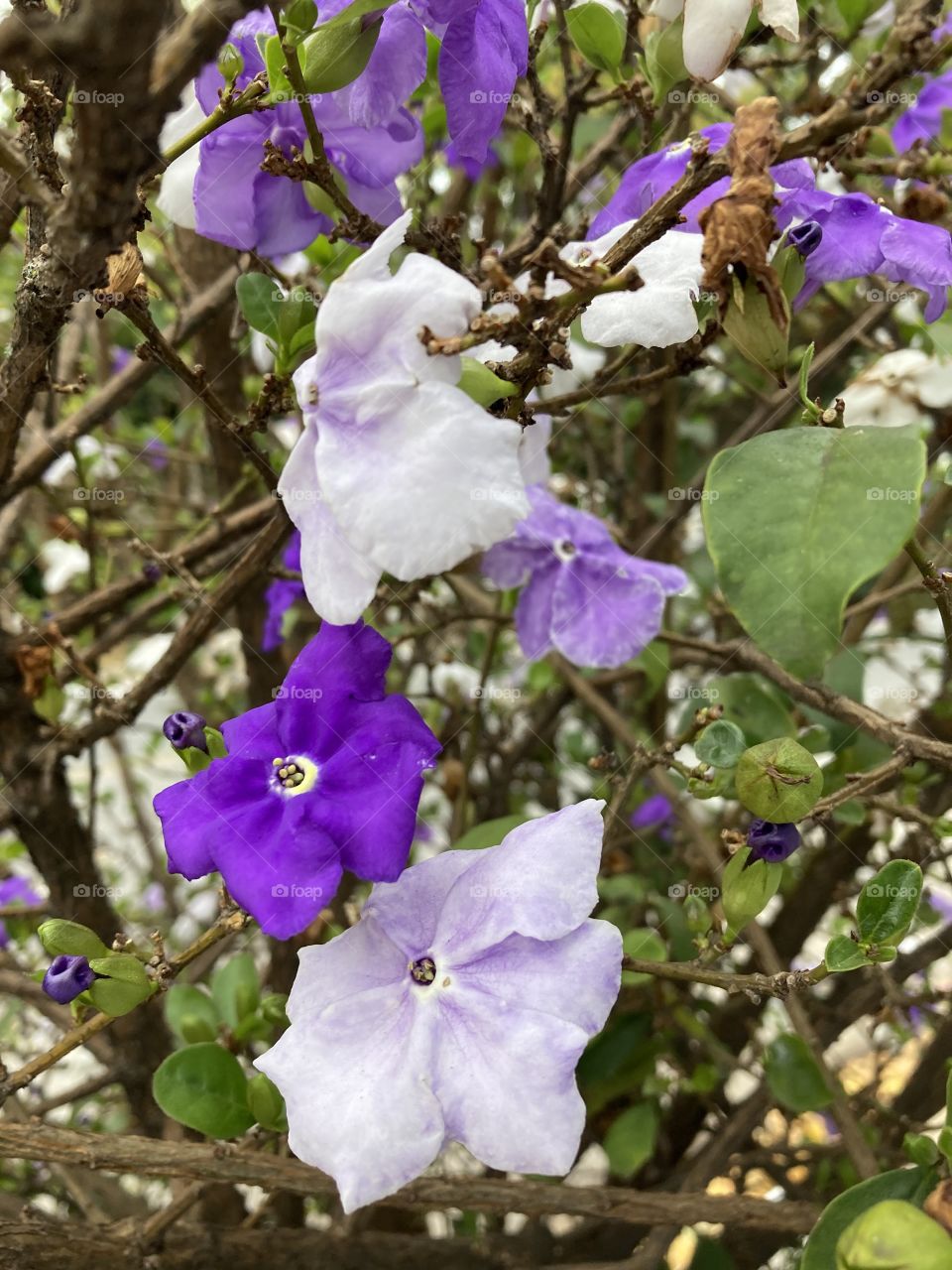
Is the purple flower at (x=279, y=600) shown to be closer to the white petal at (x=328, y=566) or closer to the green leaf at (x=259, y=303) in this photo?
the green leaf at (x=259, y=303)

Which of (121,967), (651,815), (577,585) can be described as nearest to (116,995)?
(121,967)

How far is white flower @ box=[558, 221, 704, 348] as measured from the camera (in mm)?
542

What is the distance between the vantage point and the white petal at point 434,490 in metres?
0.45

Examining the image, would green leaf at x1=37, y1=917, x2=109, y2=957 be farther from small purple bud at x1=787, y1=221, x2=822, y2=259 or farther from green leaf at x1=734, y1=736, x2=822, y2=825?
small purple bud at x1=787, y1=221, x2=822, y2=259

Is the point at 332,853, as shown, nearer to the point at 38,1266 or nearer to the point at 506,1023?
the point at 506,1023

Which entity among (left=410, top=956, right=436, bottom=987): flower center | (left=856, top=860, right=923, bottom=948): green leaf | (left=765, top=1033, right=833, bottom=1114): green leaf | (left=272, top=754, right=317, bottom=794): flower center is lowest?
(left=765, top=1033, right=833, bottom=1114): green leaf

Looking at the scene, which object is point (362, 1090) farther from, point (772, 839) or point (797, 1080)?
point (797, 1080)

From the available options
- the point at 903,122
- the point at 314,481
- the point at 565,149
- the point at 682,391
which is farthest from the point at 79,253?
the point at 682,391

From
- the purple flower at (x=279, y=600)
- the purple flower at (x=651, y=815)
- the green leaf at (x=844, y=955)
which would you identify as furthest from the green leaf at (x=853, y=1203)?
the purple flower at (x=651, y=815)

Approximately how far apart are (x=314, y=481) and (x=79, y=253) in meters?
0.13

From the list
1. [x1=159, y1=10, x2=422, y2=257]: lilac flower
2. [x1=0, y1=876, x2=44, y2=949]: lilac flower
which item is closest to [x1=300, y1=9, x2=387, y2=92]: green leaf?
[x1=159, y1=10, x2=422, y2=257]: lilac flower

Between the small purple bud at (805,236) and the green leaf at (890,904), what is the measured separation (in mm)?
327

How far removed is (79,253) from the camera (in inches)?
17.1

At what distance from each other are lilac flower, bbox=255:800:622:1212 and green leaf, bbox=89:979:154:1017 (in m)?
0.10
